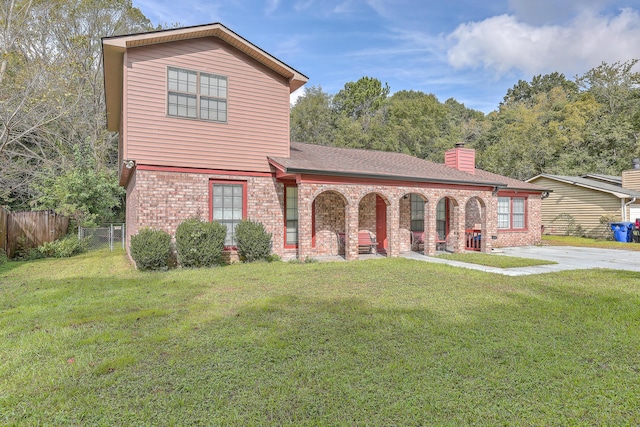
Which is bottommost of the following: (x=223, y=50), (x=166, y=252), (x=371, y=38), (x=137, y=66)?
(x=166, y=252)

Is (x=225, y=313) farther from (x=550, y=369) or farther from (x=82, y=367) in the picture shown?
(x=550, y=369)

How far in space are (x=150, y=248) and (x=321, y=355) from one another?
6385 mm

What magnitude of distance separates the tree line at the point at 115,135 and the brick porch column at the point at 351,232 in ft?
35.7

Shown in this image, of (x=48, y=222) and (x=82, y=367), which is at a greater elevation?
(x=48, y=222)

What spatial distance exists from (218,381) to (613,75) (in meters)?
48.3

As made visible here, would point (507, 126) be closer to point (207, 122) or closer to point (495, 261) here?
point (495, 261)

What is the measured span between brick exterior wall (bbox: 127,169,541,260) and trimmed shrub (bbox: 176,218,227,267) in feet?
2.27

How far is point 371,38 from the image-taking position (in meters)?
18.2

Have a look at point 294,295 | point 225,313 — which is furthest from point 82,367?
point 294,295

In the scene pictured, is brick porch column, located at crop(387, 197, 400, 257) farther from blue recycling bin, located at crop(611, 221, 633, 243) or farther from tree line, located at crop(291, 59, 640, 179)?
tree line, located at crop(291, 59, 640, 179)

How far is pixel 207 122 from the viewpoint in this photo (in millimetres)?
9859

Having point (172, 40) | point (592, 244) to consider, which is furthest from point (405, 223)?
point (592, 244)

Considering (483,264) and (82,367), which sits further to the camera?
(483,264)

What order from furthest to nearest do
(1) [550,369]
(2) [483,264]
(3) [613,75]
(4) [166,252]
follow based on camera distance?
1. (3) [613,75]
2. (2) [483,264]
3. (4) [166,252]
4. (1) [550,369]
